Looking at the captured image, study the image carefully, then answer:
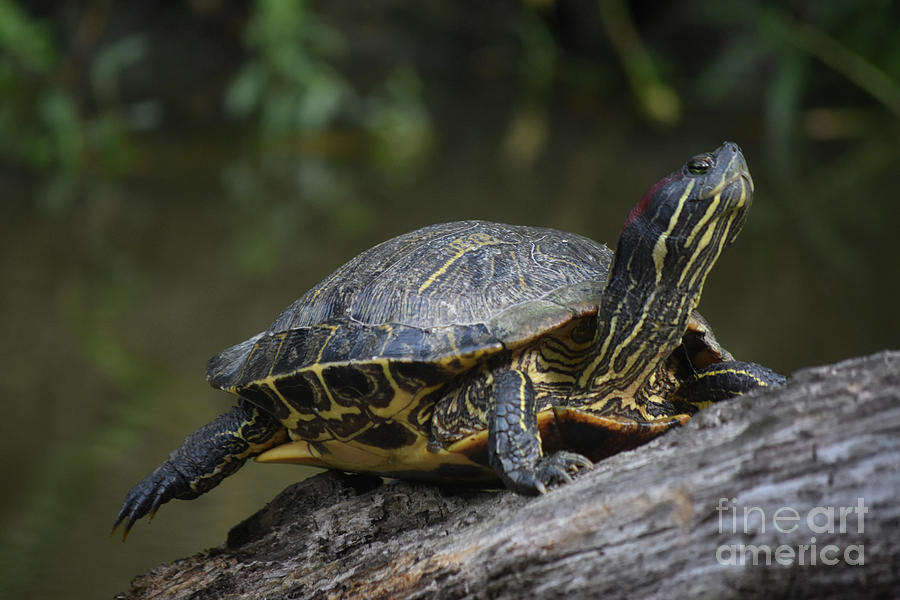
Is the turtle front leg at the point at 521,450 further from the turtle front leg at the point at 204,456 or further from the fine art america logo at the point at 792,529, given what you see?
the turtle front leg at the point at 204,456

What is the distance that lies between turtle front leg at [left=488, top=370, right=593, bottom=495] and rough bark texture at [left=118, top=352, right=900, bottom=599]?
0.15 ft

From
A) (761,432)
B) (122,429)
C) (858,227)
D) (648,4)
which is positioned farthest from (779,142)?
(761,432)

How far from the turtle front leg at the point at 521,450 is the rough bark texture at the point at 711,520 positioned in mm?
45

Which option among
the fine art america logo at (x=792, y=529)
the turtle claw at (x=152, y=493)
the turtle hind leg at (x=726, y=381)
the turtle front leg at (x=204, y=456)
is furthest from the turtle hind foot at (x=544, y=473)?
the turtle claw at (x=152, y=493)

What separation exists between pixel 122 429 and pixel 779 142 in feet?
27.3

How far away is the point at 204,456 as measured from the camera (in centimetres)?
235

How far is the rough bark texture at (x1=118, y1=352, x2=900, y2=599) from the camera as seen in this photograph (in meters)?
1.39

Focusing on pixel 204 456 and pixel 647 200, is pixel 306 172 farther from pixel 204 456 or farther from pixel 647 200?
pixel 647 200

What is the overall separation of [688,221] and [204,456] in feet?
4.81

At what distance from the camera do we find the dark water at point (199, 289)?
298 cm

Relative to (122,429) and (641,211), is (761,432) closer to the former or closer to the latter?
(641,211)

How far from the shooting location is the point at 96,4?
34.8 ft

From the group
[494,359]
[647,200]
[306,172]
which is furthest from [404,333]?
[306,172]

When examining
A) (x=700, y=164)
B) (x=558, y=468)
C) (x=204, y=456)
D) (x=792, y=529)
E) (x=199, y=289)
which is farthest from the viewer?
(x=199, y=289)
